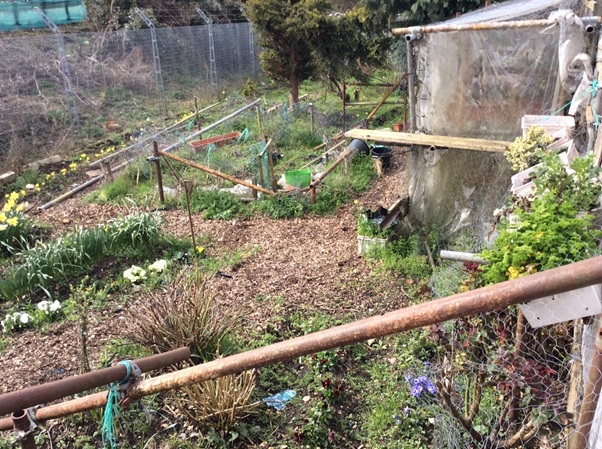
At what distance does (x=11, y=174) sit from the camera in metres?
8.18

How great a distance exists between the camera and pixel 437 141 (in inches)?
208

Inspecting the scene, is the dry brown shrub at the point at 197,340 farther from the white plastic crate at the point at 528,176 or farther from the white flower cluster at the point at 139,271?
the white plastic crate at the point at 528,176

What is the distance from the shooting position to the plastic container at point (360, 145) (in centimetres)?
863

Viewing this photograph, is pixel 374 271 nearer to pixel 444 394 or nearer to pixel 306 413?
pixel 306 413

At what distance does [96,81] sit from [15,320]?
879 cm

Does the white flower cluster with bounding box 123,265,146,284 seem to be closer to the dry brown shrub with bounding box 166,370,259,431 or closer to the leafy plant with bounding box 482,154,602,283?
the dry brown shrub with bounding box 166,370,259,431

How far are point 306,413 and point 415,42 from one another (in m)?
4.05

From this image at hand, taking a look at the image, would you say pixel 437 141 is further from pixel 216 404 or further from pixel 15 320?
pixel 15 320

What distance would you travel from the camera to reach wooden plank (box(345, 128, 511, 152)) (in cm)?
495

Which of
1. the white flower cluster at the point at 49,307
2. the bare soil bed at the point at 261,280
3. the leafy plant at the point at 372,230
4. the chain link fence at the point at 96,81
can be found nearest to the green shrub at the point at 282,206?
the bare soil bed at the point at 261,280

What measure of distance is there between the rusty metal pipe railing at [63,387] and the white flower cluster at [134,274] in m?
3.45

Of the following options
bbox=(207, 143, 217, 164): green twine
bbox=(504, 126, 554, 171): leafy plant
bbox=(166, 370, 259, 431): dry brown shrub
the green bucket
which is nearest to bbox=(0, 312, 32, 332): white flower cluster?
bbox=(166, 370, 259, 431): dry brown shrub

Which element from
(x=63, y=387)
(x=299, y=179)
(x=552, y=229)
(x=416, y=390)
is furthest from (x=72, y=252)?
(x=552, y=229)

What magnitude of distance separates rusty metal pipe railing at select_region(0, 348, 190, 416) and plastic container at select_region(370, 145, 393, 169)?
719 centimetres
